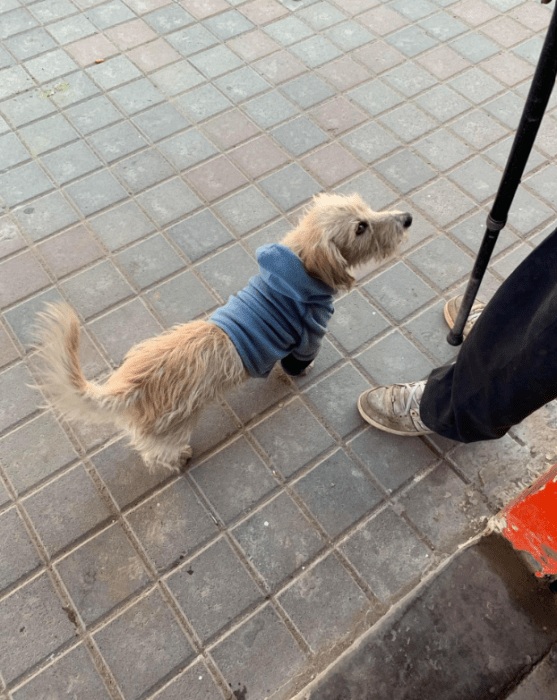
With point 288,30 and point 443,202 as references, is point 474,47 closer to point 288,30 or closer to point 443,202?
point 288,30

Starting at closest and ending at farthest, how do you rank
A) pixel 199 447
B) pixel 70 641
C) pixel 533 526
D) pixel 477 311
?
pixel 533 526
pixel 70 641
pixel 199 447
pixel 477 311

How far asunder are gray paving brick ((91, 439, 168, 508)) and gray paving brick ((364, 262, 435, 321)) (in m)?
1.60

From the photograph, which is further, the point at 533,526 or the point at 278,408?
the point at 278,408

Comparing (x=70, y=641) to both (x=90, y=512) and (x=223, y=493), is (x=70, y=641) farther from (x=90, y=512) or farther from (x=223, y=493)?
(x=223, y=493)

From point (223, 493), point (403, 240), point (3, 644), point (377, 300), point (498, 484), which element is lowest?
point (3, 644)

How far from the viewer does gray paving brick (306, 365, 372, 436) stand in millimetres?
2904

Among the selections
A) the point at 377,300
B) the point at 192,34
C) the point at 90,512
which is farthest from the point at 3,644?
the point at 192,34

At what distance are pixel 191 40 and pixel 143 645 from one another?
4.44 m

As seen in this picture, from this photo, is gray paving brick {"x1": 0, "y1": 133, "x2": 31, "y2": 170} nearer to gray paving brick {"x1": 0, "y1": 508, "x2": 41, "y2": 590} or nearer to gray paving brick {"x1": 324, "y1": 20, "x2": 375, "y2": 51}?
gray paving brick {"x1": 0, "y1": 508, "x2": 41, "y2": 590}

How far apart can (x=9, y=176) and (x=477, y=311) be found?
3244mm

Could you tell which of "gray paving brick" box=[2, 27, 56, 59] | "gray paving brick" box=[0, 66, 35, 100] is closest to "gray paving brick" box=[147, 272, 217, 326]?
"gray paving brick" box=[0, 66, 35, 100]

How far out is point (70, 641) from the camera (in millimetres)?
2340

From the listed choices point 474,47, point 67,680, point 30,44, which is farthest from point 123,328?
point 474,47

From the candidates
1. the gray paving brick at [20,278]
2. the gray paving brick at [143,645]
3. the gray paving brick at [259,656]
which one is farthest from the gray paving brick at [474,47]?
the gray paving brick at [143,645]
